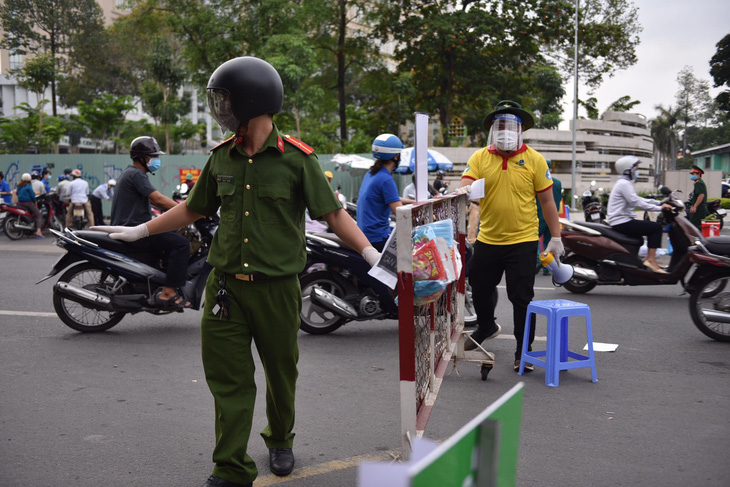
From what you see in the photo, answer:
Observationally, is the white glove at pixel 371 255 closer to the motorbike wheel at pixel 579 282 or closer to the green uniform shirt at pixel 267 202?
the green uniform shirt at pixel 267 202

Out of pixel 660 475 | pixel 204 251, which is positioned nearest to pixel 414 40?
pixel 204 251

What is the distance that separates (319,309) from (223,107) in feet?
12.3

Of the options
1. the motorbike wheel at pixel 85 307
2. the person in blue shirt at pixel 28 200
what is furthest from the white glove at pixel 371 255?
the person in blue shirt at pixel 28 200

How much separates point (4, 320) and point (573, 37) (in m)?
26.6

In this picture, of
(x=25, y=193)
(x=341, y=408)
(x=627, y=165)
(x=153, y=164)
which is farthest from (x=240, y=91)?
(x=25, y=193)

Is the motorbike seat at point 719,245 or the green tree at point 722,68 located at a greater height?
the green tree at point 722,68

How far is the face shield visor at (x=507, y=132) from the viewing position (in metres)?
5.08

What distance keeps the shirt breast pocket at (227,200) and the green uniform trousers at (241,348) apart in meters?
0.28

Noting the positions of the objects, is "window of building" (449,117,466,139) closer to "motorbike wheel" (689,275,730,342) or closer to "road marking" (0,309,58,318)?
"motorbike wheel" (689,275,730,342)

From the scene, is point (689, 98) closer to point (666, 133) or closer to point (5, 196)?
point (666, 133)

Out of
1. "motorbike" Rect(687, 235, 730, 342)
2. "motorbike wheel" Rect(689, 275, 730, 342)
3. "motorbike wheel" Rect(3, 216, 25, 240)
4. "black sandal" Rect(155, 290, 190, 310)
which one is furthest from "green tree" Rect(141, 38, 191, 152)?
"motorbike wheel" Rect(689, 275, 730, 342)

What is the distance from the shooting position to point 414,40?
1078 inches

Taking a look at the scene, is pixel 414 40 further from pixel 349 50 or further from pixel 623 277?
pixel 623 277

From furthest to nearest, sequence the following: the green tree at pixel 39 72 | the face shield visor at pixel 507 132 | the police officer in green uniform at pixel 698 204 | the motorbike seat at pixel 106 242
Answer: the green tree at pixel 39 72 < the police officer in green uniform at pixel 698 204 < the motorbike seat at pixel 106 242 < the face shield visor at pixel 507 132
